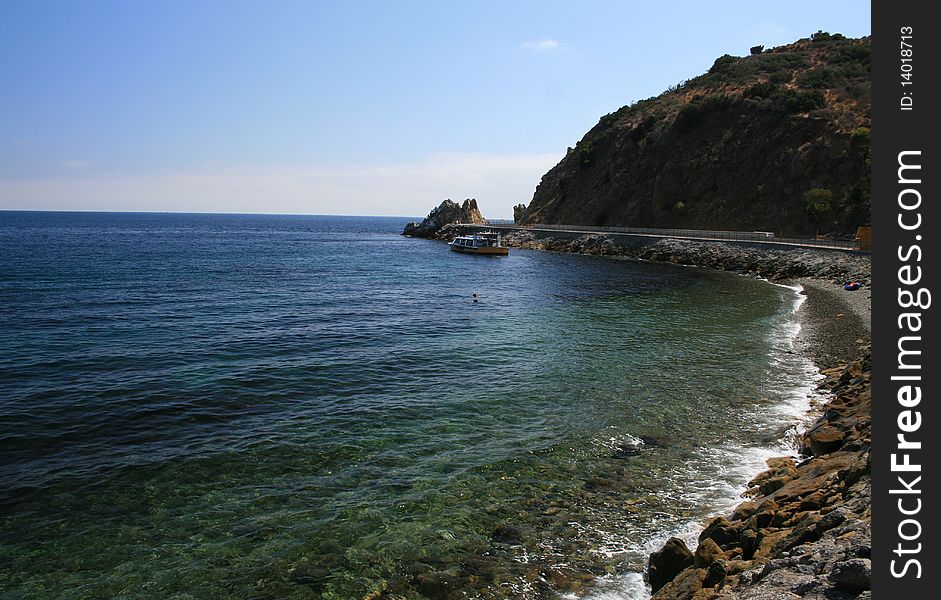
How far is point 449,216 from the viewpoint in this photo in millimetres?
136500

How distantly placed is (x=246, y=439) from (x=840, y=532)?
1413 centimetres

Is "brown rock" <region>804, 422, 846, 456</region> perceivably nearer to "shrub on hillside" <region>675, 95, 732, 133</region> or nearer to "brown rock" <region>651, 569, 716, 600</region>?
"brown rock" <region>651, 569, 716, 600</region>

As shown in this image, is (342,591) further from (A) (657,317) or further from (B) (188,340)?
(A) (657,317)

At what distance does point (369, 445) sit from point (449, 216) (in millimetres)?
123502

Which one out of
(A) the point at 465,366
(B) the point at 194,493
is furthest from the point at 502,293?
(B) the point at 194,493

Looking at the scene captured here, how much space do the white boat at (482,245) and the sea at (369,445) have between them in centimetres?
5071

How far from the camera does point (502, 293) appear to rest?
4784cm

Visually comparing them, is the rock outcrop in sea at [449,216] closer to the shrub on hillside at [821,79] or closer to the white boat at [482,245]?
the white boat at [482,245]

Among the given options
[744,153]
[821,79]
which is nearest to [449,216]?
[744,153]

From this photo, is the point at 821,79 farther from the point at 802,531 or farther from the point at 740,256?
the point at 802,531

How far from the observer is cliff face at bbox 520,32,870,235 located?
71000 millimetres

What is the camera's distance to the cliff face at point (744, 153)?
71000 millimetres

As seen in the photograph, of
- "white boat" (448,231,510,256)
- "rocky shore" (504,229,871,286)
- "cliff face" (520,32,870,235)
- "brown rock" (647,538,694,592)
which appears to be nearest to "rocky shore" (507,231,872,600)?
"brown rock" (647,538,694,592)

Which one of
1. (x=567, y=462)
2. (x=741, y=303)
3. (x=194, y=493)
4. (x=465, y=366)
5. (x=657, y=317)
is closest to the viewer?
(x=194, y=493)
